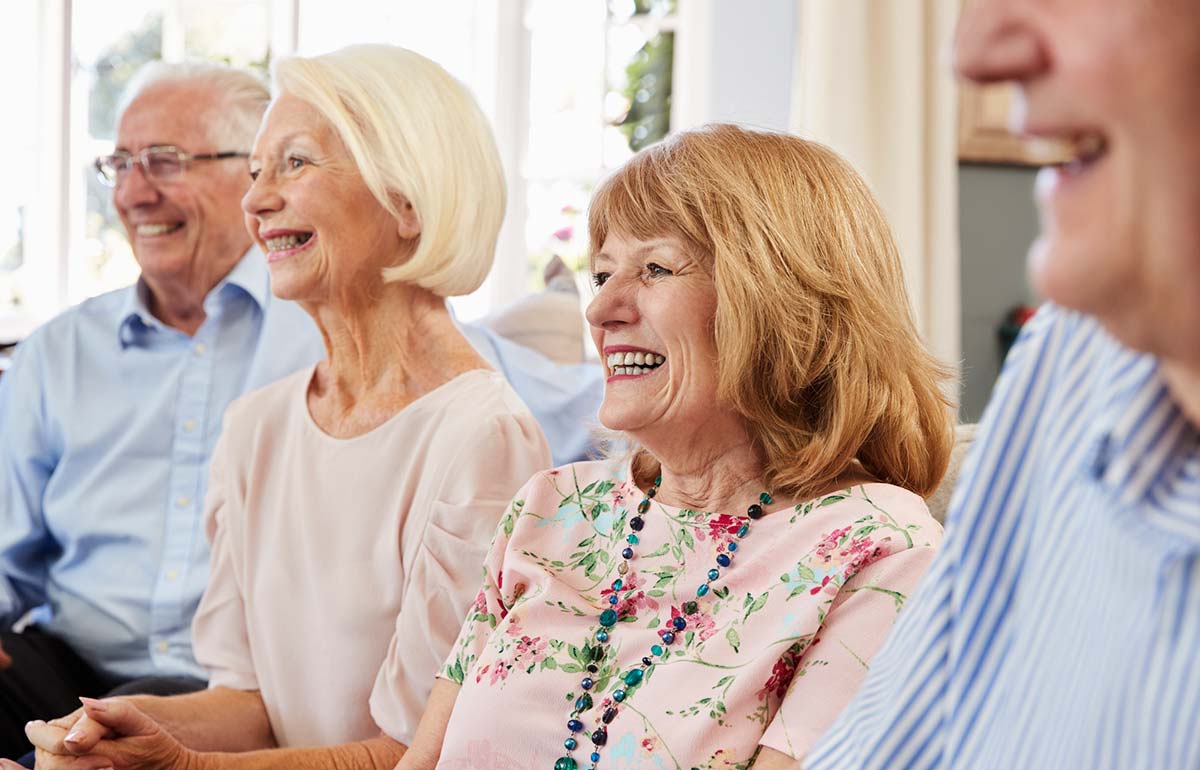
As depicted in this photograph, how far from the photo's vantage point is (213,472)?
182cm

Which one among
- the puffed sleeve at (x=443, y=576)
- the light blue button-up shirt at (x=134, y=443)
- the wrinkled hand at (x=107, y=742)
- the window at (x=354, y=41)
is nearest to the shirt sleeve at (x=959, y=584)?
the puffed sleeve at (x=443, y=576)

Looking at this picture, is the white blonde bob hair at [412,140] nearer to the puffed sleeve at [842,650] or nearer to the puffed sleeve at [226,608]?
the puffed sleeve at [226,608]

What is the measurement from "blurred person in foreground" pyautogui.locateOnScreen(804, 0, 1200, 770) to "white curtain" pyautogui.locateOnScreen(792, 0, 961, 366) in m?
3.03

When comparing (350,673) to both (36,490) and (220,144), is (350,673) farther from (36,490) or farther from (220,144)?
(220,144)

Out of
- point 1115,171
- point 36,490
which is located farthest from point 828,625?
point 36,490

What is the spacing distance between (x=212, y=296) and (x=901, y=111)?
225 centimetres

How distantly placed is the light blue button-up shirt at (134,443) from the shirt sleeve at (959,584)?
1373 mm

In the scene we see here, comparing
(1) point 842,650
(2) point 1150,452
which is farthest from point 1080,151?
(1) point 842,650

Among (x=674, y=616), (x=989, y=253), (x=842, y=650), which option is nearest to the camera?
(x=842, y=650)

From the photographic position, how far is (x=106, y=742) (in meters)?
1.44

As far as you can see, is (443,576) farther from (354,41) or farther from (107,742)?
(354,41)

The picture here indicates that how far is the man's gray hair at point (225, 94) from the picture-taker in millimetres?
2385

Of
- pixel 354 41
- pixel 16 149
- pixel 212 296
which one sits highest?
pixel 354 41

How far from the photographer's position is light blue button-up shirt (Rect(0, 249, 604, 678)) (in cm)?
212
